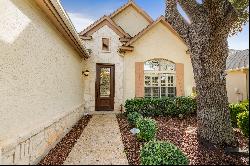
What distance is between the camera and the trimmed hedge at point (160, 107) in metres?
12.7

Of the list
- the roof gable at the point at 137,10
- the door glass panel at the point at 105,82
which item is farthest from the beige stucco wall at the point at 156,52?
the roof gable at the point at 137,10

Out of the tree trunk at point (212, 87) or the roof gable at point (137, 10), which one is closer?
the tree trunk at point (212, 87)

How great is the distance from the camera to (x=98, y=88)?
48.8 feet

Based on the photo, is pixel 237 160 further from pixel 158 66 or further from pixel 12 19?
pixel 158 66

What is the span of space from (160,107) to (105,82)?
3.88m

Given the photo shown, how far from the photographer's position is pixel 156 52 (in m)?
15.0

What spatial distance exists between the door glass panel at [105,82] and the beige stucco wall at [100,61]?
57 cm

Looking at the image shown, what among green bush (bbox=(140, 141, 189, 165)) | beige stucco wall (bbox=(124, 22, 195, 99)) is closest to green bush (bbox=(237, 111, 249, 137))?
green bush (bbox=(140, 141, 189, 165))

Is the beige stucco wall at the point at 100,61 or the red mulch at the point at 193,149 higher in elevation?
the beige stucco wall at the point at 100,61

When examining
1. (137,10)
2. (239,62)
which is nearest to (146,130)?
(137,10)

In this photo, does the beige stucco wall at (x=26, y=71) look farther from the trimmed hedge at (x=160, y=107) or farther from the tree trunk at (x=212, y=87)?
the trimmed hedge at (x=160, y=107)

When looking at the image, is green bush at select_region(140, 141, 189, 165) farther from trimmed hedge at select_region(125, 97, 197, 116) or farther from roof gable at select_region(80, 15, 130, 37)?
roof gable at select_region(80, 15, 130, 37)

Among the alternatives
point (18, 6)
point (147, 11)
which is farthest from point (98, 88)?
point (18, 6)

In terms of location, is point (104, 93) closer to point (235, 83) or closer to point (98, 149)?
point (235, 83)
